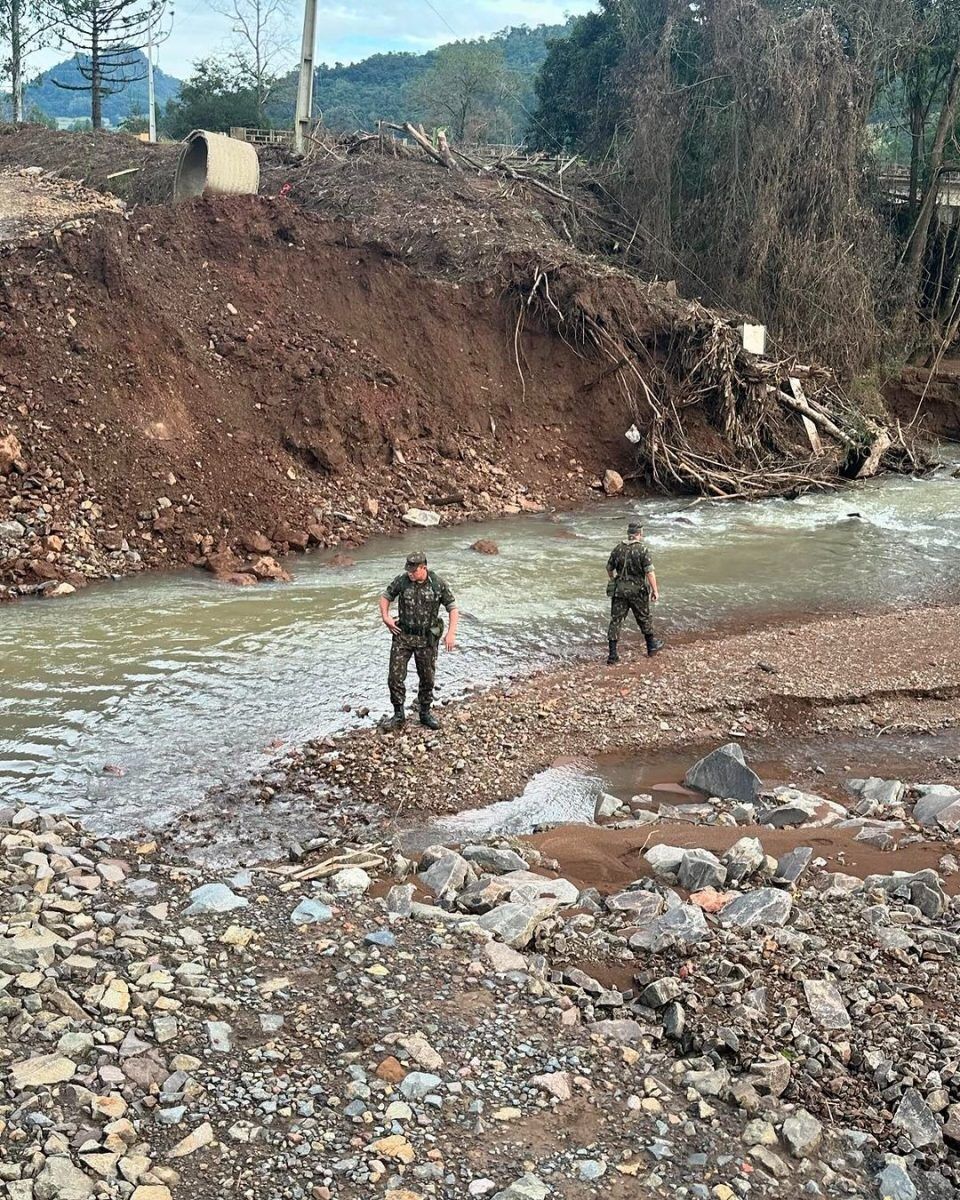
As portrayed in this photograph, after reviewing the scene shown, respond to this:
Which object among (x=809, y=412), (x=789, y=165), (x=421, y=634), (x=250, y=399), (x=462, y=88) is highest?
(x=462, y=88)

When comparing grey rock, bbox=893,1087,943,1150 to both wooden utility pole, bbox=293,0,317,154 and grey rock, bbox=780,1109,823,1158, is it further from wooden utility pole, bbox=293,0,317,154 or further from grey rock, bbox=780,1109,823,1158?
wooden utility pole, bbox=293,0,317,154

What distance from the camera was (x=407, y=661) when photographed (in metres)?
9.20

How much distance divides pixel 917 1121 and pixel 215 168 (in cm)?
2025

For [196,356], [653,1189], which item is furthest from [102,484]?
[653,1189]

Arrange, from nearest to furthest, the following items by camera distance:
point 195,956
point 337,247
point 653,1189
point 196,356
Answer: point 653,1189 → point 195,956 → point 196,356 → point 337,247

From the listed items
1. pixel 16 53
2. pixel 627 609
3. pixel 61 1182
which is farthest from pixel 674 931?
pixel 16 53

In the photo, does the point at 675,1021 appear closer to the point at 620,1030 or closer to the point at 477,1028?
the point at 620,1030

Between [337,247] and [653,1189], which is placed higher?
[337,247]

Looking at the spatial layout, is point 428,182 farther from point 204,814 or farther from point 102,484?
point 204,814

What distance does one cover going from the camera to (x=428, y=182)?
74.1 feet

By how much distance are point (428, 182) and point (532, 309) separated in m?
4.88

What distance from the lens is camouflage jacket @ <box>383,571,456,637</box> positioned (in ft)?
29.6

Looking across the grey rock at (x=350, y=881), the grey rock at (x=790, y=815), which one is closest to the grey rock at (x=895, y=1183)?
the grey rock at (x=350, y=881)

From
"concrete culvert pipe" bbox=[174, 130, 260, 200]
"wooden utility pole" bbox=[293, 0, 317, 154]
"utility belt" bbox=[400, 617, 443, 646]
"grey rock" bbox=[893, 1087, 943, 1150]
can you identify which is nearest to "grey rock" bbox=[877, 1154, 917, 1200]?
"grey rock" bbox=[893, 1087, 943, 1150]
